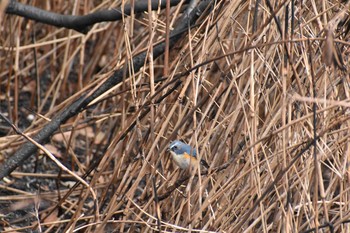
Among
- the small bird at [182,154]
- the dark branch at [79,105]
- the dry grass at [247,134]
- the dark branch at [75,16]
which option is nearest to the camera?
the dry grass at [247,134]

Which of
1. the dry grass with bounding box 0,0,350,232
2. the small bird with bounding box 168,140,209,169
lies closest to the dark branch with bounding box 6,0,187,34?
the dry grass with bounding box 0,0,350,232

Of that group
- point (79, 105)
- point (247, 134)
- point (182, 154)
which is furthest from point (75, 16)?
point (247, 134)

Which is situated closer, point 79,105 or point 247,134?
point 247,134

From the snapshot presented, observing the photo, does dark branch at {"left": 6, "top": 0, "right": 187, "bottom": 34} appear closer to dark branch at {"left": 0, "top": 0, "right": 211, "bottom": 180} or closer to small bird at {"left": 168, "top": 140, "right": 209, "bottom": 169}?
dark branch at {"left": 0, "top": 0, "right": 211, "bottom": 180}

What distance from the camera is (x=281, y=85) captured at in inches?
95.3

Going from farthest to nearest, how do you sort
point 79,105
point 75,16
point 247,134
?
1. point 75,16
2. point 79,105
3. point 247,134

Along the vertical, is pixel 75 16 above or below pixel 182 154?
above

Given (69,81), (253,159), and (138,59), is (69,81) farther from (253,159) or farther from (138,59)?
(253,159)

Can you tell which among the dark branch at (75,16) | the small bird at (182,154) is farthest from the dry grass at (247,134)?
the dark branch at (75,16)

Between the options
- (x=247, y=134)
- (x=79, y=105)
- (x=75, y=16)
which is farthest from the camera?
(x=75, y=16)

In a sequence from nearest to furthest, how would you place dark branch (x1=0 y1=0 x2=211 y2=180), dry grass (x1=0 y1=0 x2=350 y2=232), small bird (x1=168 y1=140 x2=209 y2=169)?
dry grass (x1=0 y1=0 x2=350 y2=232), small bird (x1=168 y1=140 x2=209 y2=169), dark branch (x1=0 y1=0 x2=211 y2=180)

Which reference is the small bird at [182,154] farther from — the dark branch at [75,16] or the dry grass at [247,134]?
the dark branch at [75,16]

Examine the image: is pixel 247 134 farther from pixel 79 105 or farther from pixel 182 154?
pixel 79 105

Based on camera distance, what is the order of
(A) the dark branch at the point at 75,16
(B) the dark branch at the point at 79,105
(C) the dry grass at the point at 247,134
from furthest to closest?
(A) the dark branch at the point at 75,16 < (B) the dark branch at the point at 79,105 < (C) the dry grass at the point at 247,134
